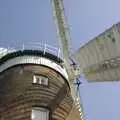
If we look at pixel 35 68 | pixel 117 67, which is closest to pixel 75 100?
pixel 35 68

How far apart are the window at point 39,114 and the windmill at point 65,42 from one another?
4.51m

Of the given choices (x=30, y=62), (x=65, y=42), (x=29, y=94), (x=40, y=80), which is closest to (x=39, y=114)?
(x=29, y=94)

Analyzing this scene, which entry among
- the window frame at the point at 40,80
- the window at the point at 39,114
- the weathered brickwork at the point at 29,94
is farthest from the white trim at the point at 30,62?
the window at the point at 39,114

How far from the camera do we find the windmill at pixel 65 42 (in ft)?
120

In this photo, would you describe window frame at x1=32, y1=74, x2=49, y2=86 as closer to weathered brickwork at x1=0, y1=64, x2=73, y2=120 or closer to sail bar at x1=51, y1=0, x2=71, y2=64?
weathered brickwork at x1=0, y1=64, x2=73, y2=120

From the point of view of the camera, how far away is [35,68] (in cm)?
3312

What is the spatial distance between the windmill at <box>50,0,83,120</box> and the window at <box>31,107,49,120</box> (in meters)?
4.51

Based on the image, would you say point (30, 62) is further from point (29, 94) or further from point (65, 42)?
point (65, 42)

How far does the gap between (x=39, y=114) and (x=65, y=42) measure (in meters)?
9.44

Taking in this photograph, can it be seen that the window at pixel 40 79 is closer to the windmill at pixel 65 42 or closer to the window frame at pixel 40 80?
the window frame at pixel 40 80

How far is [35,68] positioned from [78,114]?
14.5 feet

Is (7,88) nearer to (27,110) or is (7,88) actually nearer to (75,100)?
(27,110)

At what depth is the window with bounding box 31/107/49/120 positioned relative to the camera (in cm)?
3080

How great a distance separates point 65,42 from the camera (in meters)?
39.1
